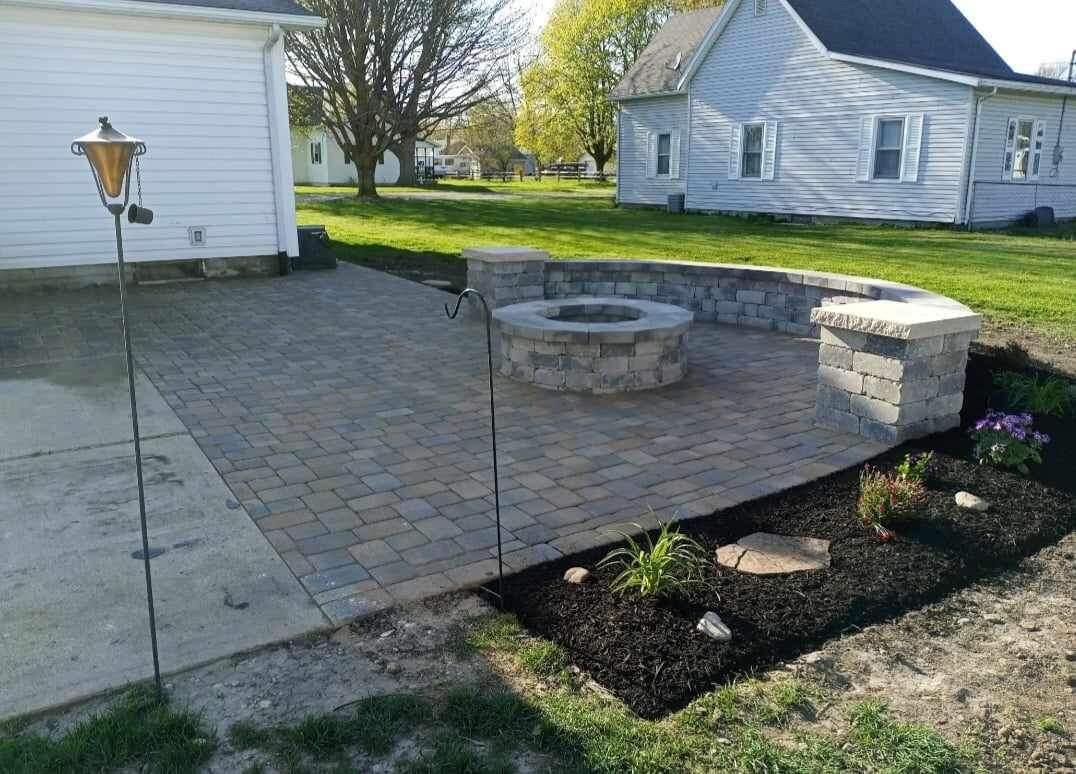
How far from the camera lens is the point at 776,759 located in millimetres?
2438

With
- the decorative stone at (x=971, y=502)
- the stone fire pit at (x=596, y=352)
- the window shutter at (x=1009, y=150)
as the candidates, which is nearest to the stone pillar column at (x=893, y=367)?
the decorative stone at (x=971, y=502)

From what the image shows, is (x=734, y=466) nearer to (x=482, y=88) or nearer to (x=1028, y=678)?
(x=1028, y=678)

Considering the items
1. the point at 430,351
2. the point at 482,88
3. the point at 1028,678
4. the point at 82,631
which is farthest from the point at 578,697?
the point at 482,88

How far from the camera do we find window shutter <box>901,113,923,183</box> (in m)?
17.0

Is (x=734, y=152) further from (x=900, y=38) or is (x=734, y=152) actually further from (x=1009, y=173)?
(x=1009, y=173)

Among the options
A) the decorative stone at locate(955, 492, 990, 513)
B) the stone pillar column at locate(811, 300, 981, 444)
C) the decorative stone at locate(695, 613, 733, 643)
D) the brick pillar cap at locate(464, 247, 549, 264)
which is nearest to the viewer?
the decorative stone at locate(695, 613, 733, 643)

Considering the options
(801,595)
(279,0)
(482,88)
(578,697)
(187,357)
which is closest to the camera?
(578,697)

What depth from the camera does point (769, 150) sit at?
2000cm

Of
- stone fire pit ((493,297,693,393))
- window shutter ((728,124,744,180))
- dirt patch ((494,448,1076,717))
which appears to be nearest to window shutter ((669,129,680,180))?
window shutter ((728,124,744,180))

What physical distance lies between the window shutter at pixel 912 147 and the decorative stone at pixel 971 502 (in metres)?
14.9

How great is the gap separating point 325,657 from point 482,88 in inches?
955

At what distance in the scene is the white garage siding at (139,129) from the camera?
1012 centimetres

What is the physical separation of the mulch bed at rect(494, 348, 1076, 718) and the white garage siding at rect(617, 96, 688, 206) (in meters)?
19.4

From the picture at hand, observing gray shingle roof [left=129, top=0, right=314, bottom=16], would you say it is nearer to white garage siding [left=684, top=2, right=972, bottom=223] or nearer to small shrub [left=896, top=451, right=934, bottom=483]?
small shrub [left=896, top=451, right=934, bottom=483]
